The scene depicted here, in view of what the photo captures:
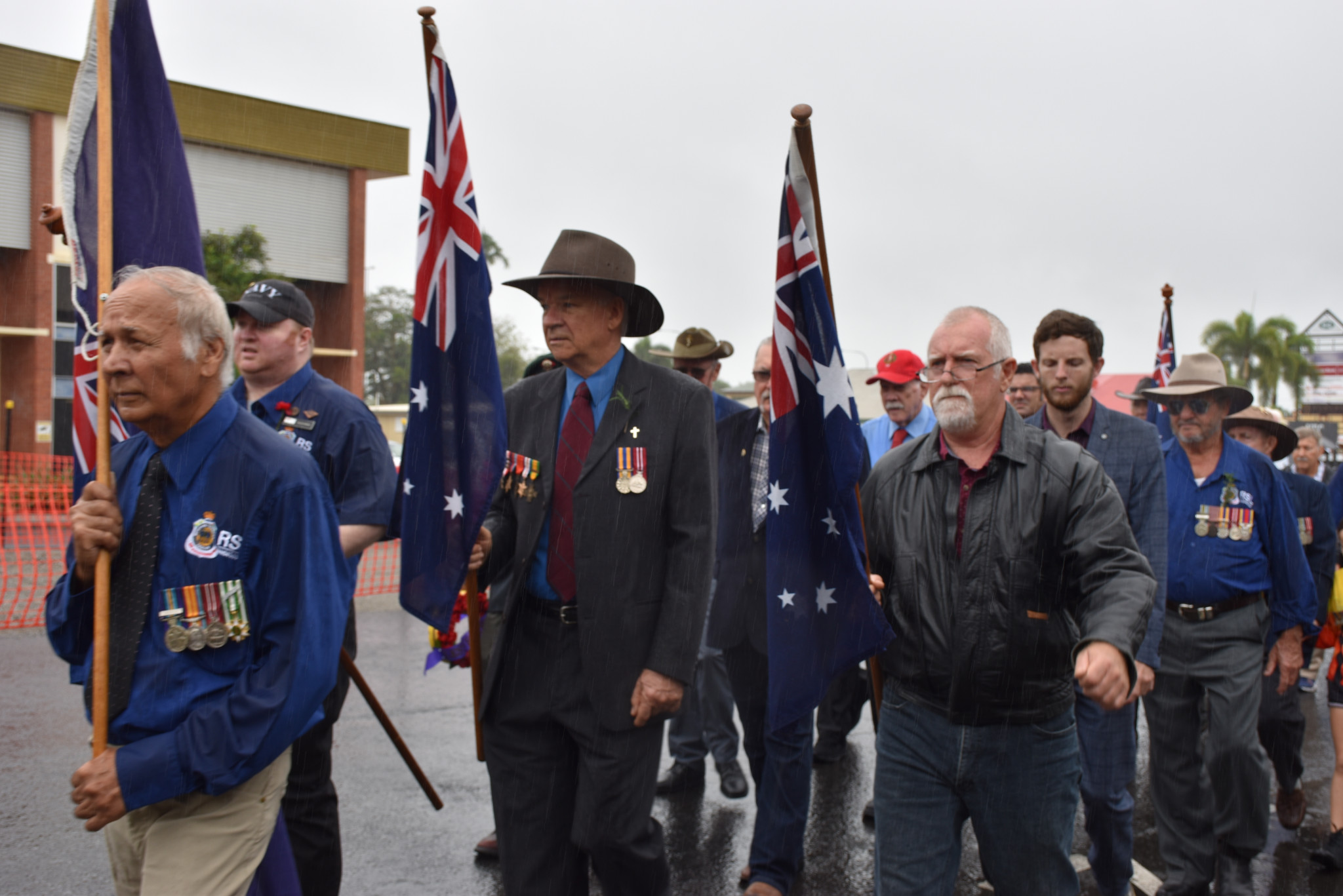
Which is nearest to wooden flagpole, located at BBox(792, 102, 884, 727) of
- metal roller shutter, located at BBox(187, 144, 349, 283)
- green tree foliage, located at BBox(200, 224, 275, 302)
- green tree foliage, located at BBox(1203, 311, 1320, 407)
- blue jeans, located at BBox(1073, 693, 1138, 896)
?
blue jeans, located at BBox(1073, 693, 1138, 896)

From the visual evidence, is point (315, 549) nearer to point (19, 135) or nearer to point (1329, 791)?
point (1329, 791)

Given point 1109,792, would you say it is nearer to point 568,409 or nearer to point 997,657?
point 997,657

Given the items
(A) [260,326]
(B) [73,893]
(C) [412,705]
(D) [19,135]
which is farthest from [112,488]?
(D) [19,135]

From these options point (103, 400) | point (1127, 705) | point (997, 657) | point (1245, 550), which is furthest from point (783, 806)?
point (103, 400)

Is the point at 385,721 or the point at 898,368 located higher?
the point at 898,368

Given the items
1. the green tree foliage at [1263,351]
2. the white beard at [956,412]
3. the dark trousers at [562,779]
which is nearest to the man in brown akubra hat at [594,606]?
the dark trousers at [562,779]

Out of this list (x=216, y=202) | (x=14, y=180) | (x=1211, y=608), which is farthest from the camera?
(x=216, y=202)

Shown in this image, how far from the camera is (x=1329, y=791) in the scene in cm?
640

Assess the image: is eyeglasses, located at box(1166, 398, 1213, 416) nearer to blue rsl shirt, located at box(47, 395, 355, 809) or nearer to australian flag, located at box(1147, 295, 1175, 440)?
australian flag, located at box(1147, 295, 1175, 440)

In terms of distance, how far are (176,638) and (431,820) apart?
9.98 ft

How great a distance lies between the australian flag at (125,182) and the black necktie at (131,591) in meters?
0.66

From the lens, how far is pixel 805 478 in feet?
11.5

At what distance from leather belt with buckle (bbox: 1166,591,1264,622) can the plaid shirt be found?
6.72 feet

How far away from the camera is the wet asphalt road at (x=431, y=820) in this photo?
178 inches
